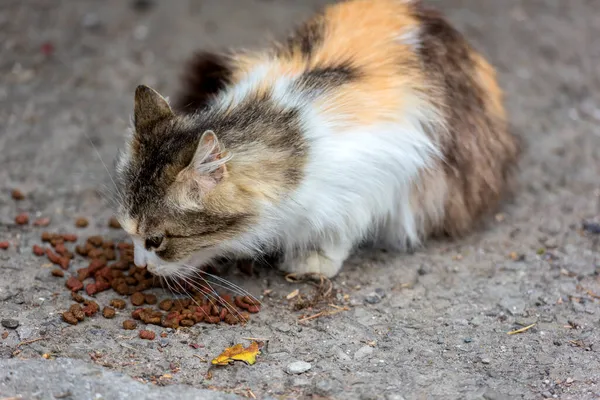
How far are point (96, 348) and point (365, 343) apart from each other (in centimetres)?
114

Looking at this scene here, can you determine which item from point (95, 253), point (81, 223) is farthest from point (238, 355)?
point (81, 223)

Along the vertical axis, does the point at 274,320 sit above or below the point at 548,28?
below

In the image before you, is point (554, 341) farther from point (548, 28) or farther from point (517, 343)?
point (548, 28)

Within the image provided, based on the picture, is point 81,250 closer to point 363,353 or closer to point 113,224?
point 113,224

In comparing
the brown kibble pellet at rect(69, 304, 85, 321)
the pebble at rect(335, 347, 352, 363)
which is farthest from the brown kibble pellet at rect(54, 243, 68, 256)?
the pebble at rect(335, 347, 352, 363)

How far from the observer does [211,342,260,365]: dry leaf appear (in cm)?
316

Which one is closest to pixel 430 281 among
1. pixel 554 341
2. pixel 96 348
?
pixel 554 341

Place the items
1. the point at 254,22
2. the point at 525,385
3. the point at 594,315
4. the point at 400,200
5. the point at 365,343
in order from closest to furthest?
the point at 525,385, the point at 365,343, the point at 594,315, the point at 400,200, the point at 254,22

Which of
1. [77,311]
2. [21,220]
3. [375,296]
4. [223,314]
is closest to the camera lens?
[77,311]

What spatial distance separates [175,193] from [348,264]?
1177mm

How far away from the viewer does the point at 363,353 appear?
10.8 feet

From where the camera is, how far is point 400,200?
12.6 ft

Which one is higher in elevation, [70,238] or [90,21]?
[90,21]

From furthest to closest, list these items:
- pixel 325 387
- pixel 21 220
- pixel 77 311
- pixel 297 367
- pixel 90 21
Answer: pixel 90 21, pixel 21 220, pixel 77 311, pixel 297 367, pixel 325 387
